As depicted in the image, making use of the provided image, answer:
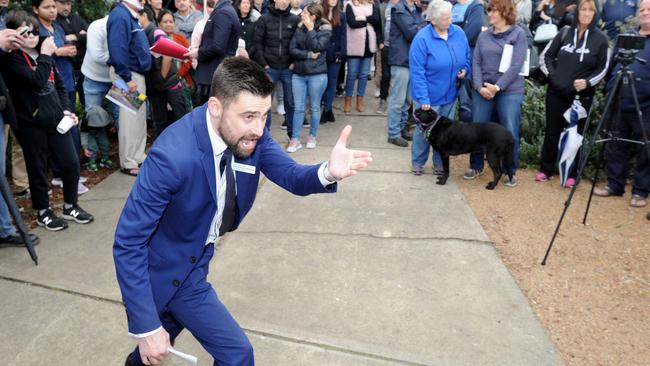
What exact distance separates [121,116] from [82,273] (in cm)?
259

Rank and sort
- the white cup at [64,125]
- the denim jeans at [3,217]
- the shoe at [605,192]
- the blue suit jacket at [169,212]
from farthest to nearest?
the shoe at [605,192] → the white cup at [64,125] → the denim jeans at [3,217] → the blue suit jacket at [169,212]

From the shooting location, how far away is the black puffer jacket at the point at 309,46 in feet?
23.2

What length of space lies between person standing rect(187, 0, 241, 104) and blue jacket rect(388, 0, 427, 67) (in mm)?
2366

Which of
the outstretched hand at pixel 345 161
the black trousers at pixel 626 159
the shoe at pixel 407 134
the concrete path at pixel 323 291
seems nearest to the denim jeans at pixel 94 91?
the concrete path at pixel 323 291

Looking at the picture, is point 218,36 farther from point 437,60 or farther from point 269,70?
point 437,60

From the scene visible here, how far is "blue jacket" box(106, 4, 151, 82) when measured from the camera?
5922 millimetres

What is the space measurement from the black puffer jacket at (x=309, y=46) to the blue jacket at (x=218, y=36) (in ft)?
2.78

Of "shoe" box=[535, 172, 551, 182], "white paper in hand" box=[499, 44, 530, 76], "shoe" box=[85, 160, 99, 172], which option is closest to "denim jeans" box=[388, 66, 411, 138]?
"white paper in hand" box=[499, 44, 530, 76]

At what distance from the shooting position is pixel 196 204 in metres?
2.40

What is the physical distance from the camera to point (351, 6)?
8688 millimetres

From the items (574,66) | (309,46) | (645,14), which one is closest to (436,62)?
(574,66)

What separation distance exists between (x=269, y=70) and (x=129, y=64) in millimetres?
1992

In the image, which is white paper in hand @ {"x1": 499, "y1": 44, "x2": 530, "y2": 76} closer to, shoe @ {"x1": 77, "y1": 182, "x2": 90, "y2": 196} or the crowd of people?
the crowd of people

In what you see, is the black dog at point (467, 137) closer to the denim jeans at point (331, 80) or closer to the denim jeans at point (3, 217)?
the denim jeans at point (331, 80)
